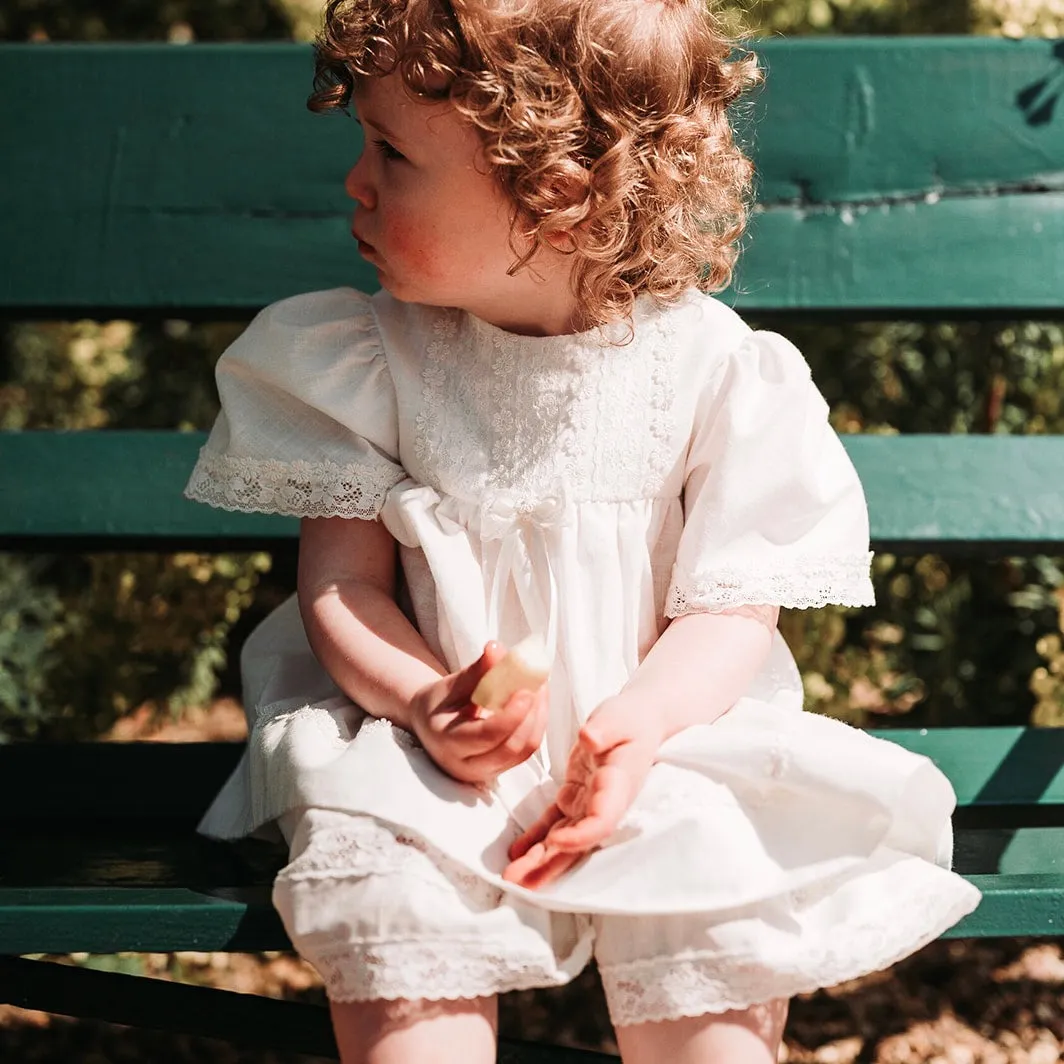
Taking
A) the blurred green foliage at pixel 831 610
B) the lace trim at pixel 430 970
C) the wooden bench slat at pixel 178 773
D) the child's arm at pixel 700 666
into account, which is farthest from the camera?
the blurred green foliage at pixel 831 610

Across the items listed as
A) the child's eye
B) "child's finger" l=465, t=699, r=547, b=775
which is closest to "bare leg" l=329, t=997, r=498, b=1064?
"child's finger" l=465, t=699, r=547, b=775

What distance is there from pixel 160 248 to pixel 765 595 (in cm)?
113

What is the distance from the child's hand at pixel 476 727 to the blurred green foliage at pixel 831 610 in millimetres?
1672

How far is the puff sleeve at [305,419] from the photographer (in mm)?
1852

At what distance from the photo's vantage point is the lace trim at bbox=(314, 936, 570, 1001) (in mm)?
1458

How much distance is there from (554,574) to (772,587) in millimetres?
252

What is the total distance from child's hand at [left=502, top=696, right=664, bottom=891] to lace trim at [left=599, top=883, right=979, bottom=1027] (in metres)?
0.13

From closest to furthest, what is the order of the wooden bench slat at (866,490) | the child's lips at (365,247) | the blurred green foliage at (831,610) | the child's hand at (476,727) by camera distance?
the child's hand at (476,727), the child's lips at (365,247), the wooden bench slat at (866,490), the blurred green foliage at (831,610)

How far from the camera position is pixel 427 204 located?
1.71m

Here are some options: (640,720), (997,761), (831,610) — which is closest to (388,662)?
(640,720)

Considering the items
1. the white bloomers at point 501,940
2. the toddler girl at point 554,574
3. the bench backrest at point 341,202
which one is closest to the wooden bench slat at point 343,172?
the bench backrest at point 341,202

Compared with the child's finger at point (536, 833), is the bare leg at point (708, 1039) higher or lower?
lower

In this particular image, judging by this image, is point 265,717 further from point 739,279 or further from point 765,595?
point 739,279

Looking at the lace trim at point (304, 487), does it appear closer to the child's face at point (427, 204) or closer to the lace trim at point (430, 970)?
the child's face at point (427, 204)
